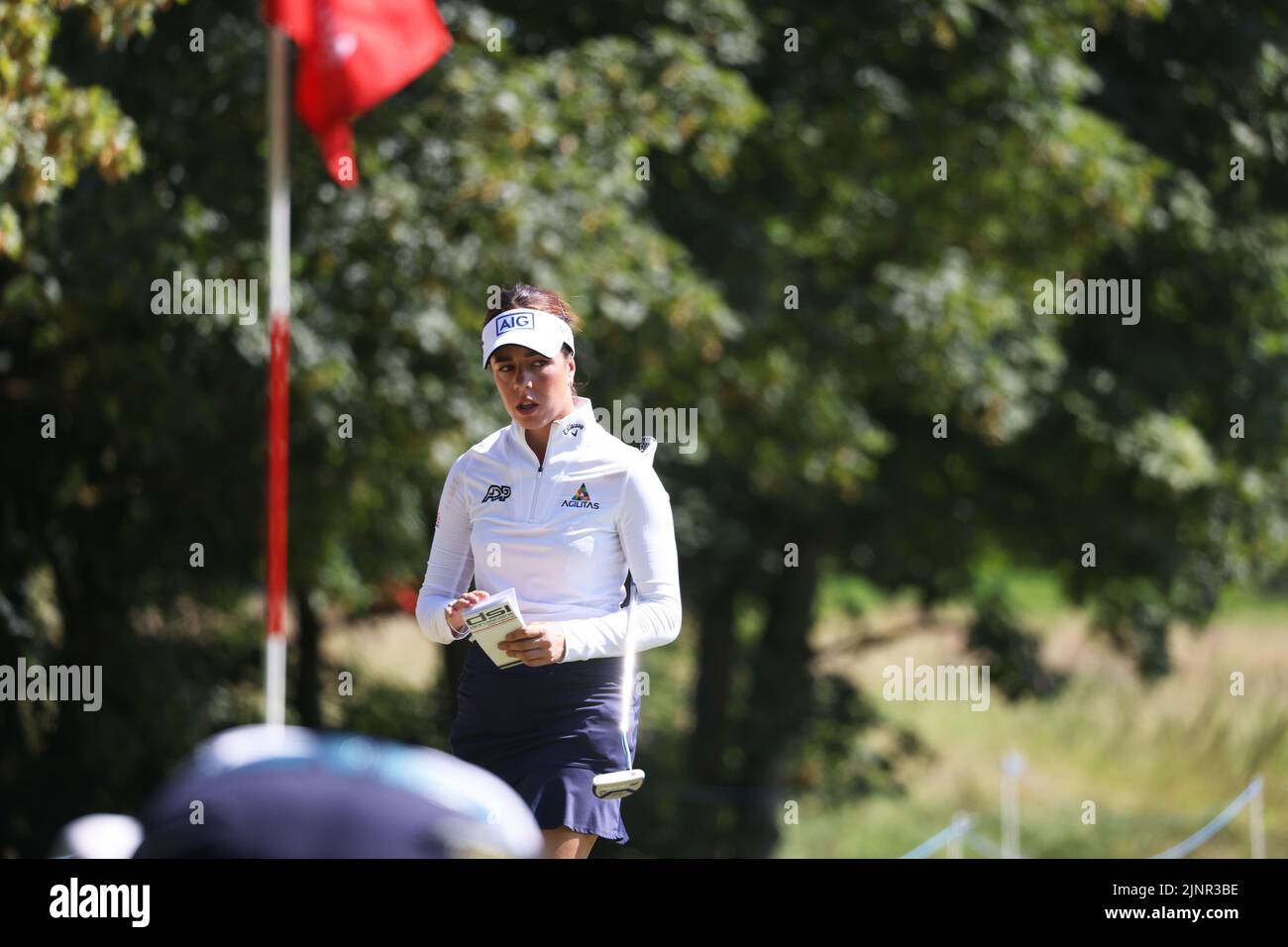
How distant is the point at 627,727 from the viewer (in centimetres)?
425

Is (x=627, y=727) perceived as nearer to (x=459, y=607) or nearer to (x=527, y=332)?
(x=459, y=607)

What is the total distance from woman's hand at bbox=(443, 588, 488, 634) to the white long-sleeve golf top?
70 millimetres

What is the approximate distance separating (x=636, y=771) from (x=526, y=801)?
0.27 meters

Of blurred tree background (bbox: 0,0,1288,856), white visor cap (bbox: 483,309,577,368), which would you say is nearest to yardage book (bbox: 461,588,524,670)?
white visor cap (bbox: 483,309,577,368)

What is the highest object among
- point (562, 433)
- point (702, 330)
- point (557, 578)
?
point (702, 330)

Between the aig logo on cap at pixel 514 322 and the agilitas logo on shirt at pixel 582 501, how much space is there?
15.8 inches

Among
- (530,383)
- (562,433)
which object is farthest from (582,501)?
(530,383)

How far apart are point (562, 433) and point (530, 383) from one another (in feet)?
0.45

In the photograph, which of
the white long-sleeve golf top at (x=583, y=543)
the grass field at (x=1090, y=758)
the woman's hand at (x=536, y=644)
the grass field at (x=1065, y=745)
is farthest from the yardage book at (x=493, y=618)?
the grass field at (x=1090, y=758)

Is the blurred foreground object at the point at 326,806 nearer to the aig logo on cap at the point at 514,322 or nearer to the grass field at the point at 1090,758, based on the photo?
the aig logo on cap at the point at 514,322

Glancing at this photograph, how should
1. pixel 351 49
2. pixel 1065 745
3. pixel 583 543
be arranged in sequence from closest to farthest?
pixel 583 543 < pixel 351 49 < pixel 1065 745

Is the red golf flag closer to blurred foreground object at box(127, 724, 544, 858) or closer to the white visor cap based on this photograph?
the white visor cap
